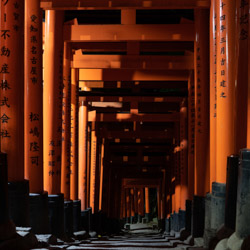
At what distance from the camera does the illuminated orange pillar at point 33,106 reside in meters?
7.14

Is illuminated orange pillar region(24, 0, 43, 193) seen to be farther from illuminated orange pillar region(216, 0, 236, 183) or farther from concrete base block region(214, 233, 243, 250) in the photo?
concrete base block region(214, 233, 243, 250)

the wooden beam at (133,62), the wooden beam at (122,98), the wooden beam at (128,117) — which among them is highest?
the wooden beam at (133,62)

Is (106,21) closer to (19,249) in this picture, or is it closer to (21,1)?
(21,1)

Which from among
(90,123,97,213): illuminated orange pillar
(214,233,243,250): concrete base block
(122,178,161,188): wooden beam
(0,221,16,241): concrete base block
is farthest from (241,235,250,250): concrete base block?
(122,178,161,188): wooden beam

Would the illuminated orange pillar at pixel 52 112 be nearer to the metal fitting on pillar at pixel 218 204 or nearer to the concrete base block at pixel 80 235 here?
the concrete base block at pixel 80 235

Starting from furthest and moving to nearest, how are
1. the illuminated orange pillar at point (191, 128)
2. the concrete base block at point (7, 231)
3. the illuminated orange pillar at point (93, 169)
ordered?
the illuminated orange pillar at point (93, 169)
the illuminated orange pillar at point (191, 128)
the concrete base block at point (7, 231)

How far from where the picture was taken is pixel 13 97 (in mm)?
5832

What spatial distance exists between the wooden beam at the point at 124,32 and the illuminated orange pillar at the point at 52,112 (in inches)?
25.9

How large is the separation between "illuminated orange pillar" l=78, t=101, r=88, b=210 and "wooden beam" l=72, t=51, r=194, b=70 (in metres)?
3.48

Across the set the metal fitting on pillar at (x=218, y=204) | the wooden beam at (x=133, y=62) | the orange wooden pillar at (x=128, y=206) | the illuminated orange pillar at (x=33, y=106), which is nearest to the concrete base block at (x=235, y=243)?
the metal fitting on pillar at (x=218, y=204)

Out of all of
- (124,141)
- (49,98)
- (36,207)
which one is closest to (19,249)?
(36,207)

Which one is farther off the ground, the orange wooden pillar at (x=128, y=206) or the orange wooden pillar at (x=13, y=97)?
the orange wooden pillar at (x=13, y=97)

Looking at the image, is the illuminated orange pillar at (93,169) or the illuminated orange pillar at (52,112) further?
the illuminated orange pillar at (93,169)

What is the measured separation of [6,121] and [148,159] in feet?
62.2
